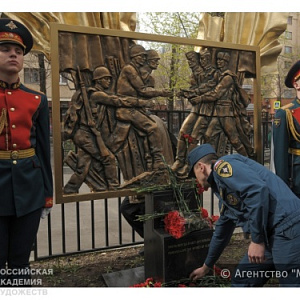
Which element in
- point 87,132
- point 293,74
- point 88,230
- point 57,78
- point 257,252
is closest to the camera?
point 257,252

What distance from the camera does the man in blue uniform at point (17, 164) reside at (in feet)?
8.07

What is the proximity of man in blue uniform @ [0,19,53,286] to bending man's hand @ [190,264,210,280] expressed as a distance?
1436 mm

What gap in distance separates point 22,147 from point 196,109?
6.24 feet

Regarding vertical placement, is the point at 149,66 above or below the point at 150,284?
above

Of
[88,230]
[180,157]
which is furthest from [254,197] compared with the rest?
[88,230]

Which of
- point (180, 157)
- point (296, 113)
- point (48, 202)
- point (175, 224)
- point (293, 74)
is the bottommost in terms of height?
point (175, 224)

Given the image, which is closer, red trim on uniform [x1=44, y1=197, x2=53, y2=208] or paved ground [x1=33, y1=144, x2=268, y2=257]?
red trim on uniform [x1=44, y1=197, x2=53, y2=208]

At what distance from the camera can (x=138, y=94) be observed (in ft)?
10.9

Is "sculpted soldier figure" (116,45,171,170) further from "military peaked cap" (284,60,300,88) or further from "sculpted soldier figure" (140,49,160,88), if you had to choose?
"military peaked cap" (284,60,300,88)

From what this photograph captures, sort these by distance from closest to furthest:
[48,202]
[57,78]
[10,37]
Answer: [10,37]
[48,202]
[57,78]

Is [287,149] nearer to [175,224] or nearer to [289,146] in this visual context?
[289,146]

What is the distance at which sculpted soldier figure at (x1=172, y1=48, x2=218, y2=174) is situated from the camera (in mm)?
3537

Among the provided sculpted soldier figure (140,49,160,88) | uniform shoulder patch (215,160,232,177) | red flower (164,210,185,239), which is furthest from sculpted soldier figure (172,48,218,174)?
uniform shoulder patch (215,160,232,177)

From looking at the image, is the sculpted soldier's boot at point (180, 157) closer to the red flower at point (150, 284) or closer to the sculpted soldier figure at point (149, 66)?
the sculpted soldier figure at point (149, 66)
